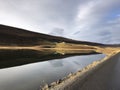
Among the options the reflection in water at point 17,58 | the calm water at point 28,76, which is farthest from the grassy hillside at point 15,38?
the calm water at point 28,76

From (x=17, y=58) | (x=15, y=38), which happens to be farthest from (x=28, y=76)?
(x=15, y=38)

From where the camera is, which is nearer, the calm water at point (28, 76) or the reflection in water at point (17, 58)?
the calm water at point (28, 76)

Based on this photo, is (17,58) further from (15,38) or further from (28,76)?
(15,38)

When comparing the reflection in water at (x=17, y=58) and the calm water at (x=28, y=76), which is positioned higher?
the reflection in water at (x=17, y=58)

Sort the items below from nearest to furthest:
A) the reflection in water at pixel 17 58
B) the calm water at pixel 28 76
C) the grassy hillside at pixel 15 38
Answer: the calm water at pixel 28 76
the reflection in water at pixel 17 58
the grassy hillside at pixel 15 38

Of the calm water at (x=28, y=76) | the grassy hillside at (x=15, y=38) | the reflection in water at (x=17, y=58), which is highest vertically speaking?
the grassy hillside at (x=15, y=38)

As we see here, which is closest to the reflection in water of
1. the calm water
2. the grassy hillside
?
the calm water

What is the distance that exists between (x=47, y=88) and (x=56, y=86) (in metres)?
1.28

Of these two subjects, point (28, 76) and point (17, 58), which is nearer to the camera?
point (28, 76)

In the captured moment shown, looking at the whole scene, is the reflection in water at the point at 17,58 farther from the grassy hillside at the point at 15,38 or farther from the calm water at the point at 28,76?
the grassy hillside at the point at 15,38

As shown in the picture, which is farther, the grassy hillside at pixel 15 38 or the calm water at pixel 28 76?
the grassy hillside at pixel 15 38

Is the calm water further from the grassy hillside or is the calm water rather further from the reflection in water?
the grassy hillside

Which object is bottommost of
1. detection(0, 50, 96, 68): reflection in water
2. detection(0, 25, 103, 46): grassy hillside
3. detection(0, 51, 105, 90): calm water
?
detection(0, 51, 105, 90): calm water

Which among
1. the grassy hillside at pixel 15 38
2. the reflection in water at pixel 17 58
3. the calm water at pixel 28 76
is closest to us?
the calm water at pixel 28 76
